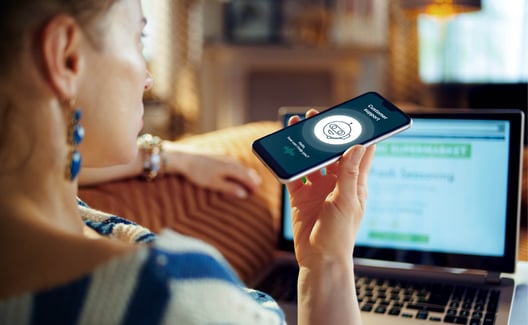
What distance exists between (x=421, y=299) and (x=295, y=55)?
3.65 m

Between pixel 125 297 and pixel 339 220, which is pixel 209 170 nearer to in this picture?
pixel 339 220

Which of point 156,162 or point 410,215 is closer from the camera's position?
point 410,215

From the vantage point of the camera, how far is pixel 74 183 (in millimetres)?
530

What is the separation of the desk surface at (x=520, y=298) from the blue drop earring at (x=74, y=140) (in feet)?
1.93

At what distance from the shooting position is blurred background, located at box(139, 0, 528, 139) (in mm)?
4359

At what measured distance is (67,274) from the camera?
429mm

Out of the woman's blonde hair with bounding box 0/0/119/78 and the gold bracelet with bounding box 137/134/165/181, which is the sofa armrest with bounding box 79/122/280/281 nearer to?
the gold bracelet with bounding box 137/134/165/181

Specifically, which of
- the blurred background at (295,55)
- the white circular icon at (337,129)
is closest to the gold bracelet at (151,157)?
the white circular icon at (337,129)

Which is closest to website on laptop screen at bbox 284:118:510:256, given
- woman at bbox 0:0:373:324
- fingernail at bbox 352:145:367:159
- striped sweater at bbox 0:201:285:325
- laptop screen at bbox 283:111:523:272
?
laptop screen at bbox 283:111:523:272

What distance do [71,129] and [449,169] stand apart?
63cm

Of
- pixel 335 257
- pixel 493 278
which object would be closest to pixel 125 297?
pixel 335 257

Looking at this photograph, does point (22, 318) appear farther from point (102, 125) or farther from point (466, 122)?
point (466, 122)

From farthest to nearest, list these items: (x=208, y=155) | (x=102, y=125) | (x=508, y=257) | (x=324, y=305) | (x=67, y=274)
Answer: (x=208, y=155) → (x=508, y=257) → (x=324, y=305) → (x=102, y=125) → (x=67, y=274)

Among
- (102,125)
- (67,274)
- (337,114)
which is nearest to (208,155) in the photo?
(337,114)
